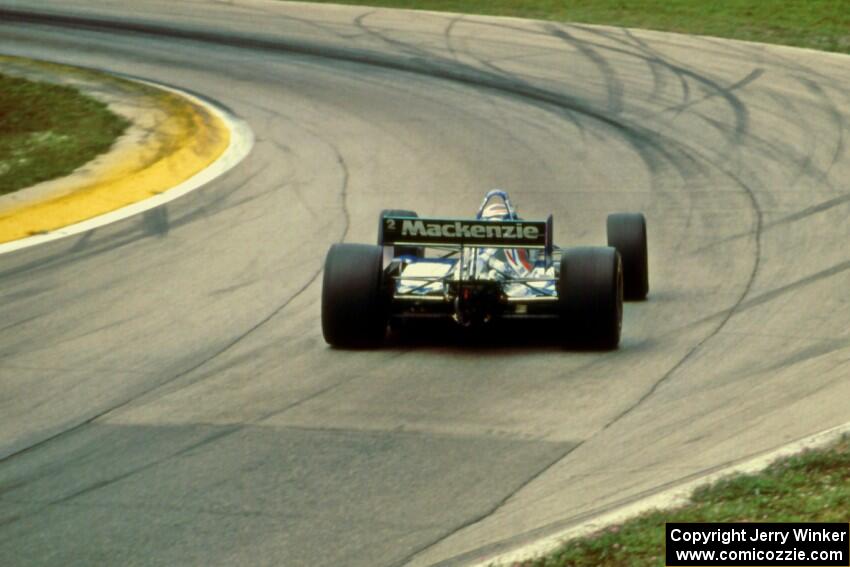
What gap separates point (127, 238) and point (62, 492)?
6.73 meters

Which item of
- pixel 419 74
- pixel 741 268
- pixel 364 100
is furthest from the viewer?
pixel 419 74

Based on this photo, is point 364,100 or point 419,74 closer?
point 364,100

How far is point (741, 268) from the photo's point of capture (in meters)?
13.0

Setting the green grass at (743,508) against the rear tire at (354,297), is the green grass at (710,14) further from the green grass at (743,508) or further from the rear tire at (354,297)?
the green grass at (743,508)

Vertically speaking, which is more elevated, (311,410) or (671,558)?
(671,558)

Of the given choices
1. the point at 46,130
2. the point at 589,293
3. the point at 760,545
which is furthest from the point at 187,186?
the point at 760,545

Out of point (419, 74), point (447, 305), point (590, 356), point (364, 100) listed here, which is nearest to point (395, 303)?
point (447, 305)

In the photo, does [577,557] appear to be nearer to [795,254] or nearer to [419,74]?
[795,254]

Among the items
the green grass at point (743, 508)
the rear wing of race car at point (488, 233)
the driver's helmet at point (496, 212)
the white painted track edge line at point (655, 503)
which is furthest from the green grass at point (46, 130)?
the green grass at point (743, 508)

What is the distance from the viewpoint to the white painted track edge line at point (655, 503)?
6582 millimetres

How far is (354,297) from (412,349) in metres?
0.58

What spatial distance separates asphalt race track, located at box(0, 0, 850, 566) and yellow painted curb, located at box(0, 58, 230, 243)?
2.11 feet

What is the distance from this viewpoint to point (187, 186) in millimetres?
16750

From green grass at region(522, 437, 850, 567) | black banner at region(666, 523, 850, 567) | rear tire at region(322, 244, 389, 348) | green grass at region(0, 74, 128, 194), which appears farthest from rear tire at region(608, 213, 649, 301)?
green grass at region(0, 74, 128, 194)
